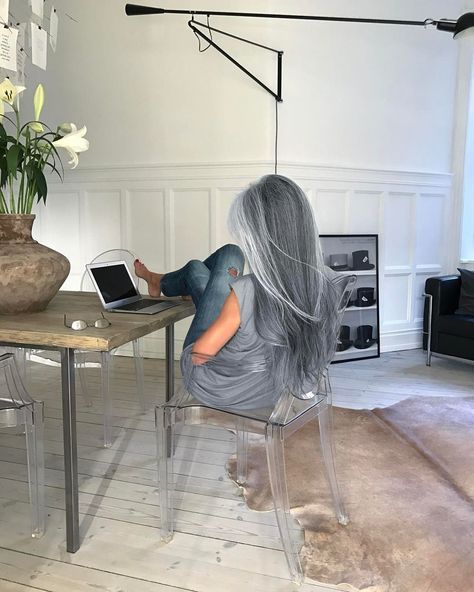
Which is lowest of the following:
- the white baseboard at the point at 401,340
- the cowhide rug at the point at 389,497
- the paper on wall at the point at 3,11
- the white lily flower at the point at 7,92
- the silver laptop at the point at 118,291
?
the cowhide rug at the point at 389,497

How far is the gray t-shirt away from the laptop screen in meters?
0.52

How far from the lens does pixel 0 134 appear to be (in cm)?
184

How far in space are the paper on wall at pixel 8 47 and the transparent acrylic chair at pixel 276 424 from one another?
4.16 feet

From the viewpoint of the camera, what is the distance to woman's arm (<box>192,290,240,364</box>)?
1.62 metres

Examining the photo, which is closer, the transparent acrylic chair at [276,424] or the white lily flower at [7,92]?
the transparent acrylic chair at [276,424]

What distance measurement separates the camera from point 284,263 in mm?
1555

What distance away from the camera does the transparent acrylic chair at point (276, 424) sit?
1.62 metres

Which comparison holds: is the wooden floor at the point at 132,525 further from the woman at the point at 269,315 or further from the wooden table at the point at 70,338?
the woman at the point at 269,315

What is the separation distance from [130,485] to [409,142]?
327 cm

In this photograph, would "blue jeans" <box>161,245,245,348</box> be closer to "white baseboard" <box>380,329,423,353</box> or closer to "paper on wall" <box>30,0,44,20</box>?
"paper on wall" <box>30,0,44,20</box>

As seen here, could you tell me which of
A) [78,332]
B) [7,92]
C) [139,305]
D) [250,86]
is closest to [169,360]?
[139,305]

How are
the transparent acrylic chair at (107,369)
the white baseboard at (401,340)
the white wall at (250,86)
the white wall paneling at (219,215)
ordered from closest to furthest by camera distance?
the transparent acrylic chair at (107,369) → the white wall at (250,86) → the white wall paneling at (219,215) → the white baseboard at (401,340)

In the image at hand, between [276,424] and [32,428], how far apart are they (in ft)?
2.67

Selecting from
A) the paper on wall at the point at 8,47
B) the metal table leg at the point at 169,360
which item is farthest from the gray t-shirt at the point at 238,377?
the paper on wall at the point at 8,47
